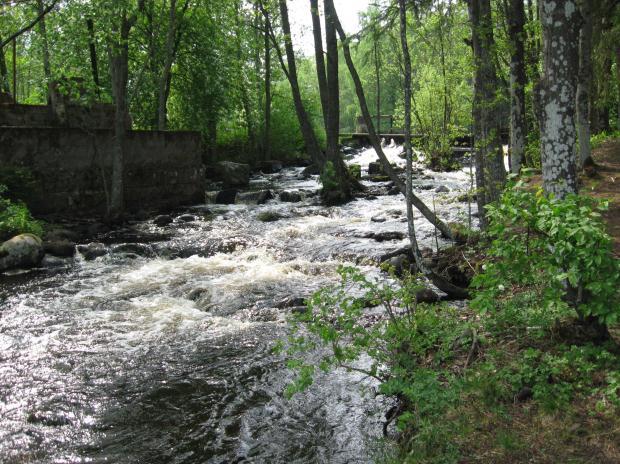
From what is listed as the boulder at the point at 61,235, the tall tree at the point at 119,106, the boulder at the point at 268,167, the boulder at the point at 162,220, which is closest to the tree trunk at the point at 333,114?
the boulder at the point at 162,220

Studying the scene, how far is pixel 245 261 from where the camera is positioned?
10930mm

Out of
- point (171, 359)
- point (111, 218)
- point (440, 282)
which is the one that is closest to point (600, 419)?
point (440, 282)

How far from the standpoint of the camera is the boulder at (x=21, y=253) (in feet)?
33.9

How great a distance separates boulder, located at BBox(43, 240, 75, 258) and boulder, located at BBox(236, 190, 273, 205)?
24.7ft

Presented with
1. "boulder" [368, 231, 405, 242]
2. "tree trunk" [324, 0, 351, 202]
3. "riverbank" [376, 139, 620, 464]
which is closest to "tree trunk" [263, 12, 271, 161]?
"tree trunk" [324, 0, 351, 202]

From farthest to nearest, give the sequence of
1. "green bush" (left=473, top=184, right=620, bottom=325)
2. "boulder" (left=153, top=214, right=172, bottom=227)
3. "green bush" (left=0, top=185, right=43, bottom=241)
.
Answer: "boulder" (left=153, top=214, right=172, bottom=227) < "green bush" (left=0, top=185, right=43, bottom=241) < "green bush" (left=473, top=184, right=620, bottom=325)

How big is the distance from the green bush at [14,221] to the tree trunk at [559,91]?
34.4 feet

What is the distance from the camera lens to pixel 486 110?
7414mm

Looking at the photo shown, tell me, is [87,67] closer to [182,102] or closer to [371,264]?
[182,102]

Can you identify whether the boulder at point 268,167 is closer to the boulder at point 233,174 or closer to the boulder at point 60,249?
the boulder at point 233,174

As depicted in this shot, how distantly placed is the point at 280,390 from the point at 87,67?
1777 centimetres

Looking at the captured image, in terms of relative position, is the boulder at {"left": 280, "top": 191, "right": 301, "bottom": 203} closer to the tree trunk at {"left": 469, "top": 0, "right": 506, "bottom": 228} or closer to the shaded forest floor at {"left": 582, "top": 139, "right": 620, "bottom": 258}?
the shaded forest floor at {"left": 582, "top": 139, "right": 620, "bottom": 258}

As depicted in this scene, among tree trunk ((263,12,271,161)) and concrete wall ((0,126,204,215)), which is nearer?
concrete wall ((0,126,204,215))

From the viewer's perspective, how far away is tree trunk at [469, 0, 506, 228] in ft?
24.2
